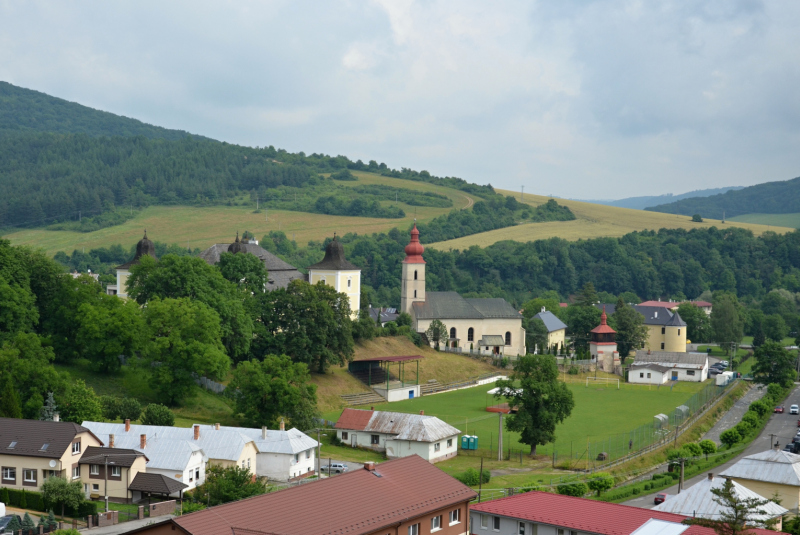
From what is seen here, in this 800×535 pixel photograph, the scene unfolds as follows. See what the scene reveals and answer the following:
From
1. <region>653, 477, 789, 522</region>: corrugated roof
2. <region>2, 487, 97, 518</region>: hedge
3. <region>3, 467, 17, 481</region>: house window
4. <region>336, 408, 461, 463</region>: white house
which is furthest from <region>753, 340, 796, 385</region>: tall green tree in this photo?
<region>3, 467, 17, 481</region>: house window

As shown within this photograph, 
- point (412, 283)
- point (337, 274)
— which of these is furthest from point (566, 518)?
point (412, 283)

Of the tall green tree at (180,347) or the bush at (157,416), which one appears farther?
the tall green tree at (180,347)

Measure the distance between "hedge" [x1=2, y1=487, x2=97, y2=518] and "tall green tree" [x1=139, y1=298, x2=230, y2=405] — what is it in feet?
56.6

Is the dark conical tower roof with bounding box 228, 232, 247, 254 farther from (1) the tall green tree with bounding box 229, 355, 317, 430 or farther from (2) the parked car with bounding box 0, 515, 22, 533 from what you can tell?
(2) the parked car with bounding box 0, 515, 22, 533

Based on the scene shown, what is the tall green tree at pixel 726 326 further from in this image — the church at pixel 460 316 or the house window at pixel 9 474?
the house window at pixel 9 474

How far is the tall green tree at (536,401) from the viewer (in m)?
58.2

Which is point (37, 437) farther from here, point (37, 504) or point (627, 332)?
→ point (627, 332)

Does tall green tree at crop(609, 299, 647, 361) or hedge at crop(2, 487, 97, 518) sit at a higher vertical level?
tall green tree at crop(609, 299, 647, 361)

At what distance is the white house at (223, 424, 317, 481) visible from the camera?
49.8 m

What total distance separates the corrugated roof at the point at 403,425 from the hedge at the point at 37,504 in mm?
20729

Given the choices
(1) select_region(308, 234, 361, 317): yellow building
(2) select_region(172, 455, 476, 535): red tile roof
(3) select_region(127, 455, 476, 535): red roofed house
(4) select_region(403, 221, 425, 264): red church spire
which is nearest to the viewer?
(3) select_region(127, 455, 476, 535): red roofed house

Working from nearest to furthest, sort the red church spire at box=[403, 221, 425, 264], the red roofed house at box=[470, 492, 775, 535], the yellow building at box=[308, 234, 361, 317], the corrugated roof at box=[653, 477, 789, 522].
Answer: the red roofed house at box=[470, 492, 775, 535], the corrugated roof at box=[653, 477, 789, 522], the yellow building at box=[308, 234, 361, 317], the red church spire at box=[403, 221, 425, 264]

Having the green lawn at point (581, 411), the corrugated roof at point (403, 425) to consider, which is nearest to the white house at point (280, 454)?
the corrugated roof at point (403, 425)

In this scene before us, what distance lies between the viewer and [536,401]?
58.4 metres
